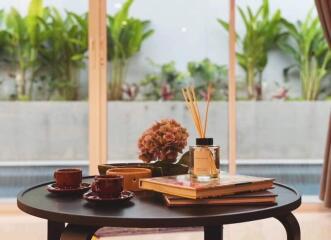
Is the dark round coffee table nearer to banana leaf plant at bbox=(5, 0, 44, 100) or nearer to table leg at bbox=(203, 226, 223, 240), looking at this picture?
table leg at bbox=(203, 226, 223, 240)

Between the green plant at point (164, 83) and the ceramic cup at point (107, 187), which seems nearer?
the ceramic cup at point (107, 187)

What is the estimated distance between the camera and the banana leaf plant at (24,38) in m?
3.89

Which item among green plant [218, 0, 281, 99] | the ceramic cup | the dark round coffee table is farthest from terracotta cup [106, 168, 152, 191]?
green plant [218, 0, 281, 99]

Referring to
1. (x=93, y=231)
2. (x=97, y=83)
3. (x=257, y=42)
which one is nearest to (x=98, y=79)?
(x=97, y=83)

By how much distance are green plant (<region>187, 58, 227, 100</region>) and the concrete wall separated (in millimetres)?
108

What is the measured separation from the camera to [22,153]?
13.2ft

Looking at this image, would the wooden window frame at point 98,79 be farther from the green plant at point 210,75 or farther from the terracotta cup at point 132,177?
the terracotta cup at point 132,177

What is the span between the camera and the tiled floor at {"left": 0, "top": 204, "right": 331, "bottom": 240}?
293 cm

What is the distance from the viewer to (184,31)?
4016 mm

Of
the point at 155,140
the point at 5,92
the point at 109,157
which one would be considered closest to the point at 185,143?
the point at 155,140

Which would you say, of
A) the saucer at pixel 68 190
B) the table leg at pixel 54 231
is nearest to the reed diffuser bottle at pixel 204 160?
the saucer at pixel 68 190

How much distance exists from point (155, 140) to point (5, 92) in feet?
8.16

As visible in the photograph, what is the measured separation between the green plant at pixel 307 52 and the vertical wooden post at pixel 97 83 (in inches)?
59.4

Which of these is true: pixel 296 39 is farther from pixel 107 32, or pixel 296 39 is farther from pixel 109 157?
pixel 109 157
